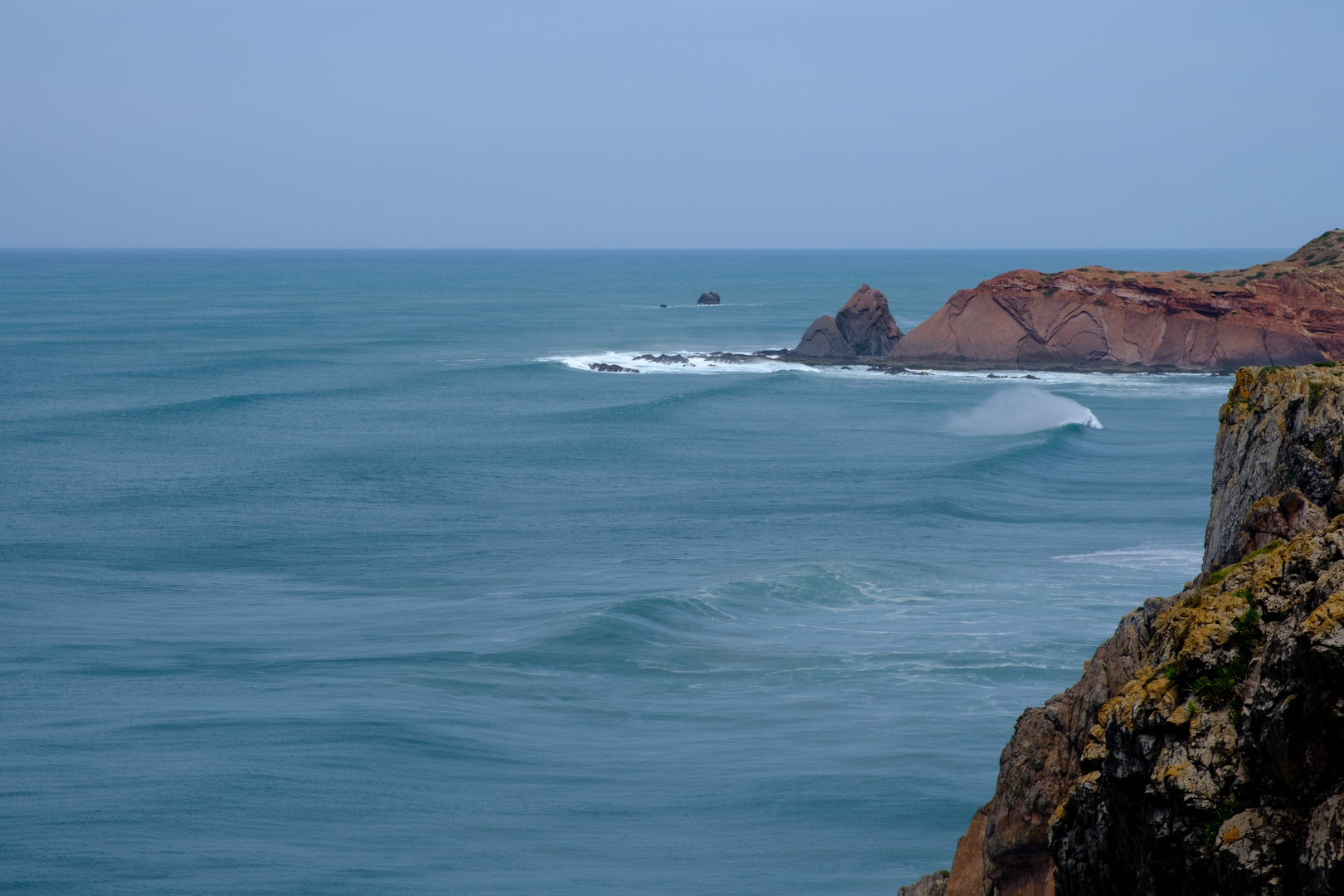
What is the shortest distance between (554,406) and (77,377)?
36.1 meters

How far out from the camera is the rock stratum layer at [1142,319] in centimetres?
7544

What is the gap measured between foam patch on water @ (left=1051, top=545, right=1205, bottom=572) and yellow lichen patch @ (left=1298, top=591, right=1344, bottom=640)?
94.4 feet

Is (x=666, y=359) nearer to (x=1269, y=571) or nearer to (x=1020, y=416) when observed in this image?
(x=1020, y=416)

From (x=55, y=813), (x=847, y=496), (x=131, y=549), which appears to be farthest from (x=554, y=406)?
(x=55, y=813)

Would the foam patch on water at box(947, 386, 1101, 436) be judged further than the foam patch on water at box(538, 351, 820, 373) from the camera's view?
No

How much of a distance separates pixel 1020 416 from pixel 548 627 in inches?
1606

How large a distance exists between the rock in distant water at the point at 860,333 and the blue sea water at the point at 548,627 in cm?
1991

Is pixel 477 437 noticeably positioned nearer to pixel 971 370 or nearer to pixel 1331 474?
pixel 971 370

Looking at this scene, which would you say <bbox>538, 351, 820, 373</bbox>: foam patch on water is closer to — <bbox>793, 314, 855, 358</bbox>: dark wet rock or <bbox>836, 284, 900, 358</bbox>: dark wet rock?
<bbox>793, 314, 855, 358</bbox>: dark wet rock

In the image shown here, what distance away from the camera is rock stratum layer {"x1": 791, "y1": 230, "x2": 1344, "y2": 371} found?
7544 cm

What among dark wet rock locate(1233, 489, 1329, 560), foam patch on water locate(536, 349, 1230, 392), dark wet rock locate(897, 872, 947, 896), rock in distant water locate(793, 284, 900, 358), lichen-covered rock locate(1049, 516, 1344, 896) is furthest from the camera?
rock in distant water locate(793, 284, 900, 358)

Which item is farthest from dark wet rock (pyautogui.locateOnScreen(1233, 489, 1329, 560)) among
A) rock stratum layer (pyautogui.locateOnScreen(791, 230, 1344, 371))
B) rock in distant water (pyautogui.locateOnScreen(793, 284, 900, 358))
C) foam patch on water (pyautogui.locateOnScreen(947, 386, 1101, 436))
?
rock in distant water (pyautogui.locateOnScreen(793, 284, 900, 358))

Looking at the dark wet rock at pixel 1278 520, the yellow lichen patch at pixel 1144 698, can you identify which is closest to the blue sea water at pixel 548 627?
the dark wet rock at pixel 1278 520

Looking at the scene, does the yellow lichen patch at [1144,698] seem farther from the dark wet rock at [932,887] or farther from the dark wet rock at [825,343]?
the dark wet rock at [825,343]
